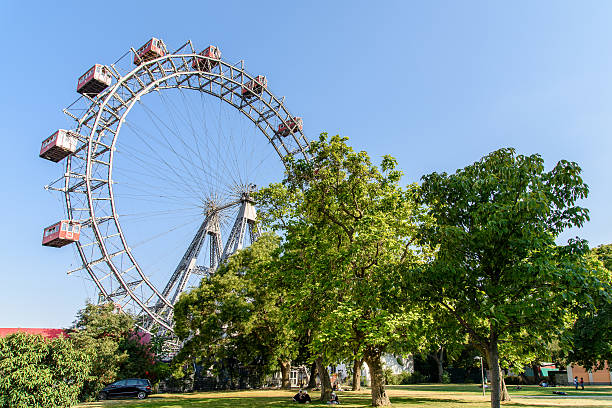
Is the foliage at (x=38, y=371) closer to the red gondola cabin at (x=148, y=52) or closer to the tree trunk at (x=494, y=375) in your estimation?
the tree trunk at (x=494, y=375)

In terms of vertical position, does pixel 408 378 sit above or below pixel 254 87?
below

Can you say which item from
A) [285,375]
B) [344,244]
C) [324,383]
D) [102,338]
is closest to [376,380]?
[324,383]

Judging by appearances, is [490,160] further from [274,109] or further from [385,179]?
[274,109]

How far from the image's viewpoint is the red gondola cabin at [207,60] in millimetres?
37594

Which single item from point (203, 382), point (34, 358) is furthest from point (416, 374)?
point (34, 358)

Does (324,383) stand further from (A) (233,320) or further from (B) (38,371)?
(B) (38,371)

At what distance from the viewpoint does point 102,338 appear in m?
30.8

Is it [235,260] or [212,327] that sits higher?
[235,260]

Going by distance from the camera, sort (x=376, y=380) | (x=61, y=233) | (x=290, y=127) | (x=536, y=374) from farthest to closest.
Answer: (x=536, y=374) < (x=290, y=127) < (x=61, y=233) < (x=376, y=380)

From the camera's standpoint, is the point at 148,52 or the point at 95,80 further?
the point at 148,52

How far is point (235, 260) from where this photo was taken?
1382 inches

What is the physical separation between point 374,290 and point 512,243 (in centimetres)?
543

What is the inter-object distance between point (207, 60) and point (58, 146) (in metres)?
14.5

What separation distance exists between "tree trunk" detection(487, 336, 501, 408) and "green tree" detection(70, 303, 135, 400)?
24.5 metres
